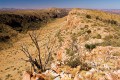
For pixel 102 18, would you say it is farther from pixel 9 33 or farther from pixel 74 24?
pixel 9 33

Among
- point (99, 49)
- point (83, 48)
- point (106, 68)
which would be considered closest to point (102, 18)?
point (83, 48)

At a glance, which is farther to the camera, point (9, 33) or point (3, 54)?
point (9, 33)

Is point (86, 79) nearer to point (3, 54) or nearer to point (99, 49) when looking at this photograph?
point (99, 49)

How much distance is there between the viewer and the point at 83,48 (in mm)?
24094

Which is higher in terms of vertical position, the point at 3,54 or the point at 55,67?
the point at 55,67

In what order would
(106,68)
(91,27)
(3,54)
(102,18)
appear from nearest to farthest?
1. (106,68)
2. (91,27)
3. (102,18)
4. (3,54)

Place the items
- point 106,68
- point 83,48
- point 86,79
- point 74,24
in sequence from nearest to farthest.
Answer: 1. point 86,79
2. point 106,68
3. point 83,48
4. point 74,24

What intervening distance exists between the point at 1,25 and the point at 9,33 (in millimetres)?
8722

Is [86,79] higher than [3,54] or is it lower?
higher

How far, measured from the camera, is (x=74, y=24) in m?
41.4

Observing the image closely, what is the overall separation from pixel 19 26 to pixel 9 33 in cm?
1833

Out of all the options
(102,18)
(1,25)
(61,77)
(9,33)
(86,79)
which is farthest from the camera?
(1,25)

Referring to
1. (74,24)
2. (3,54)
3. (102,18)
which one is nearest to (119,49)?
(74,24)

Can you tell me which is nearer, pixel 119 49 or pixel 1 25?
pixel 119 49
